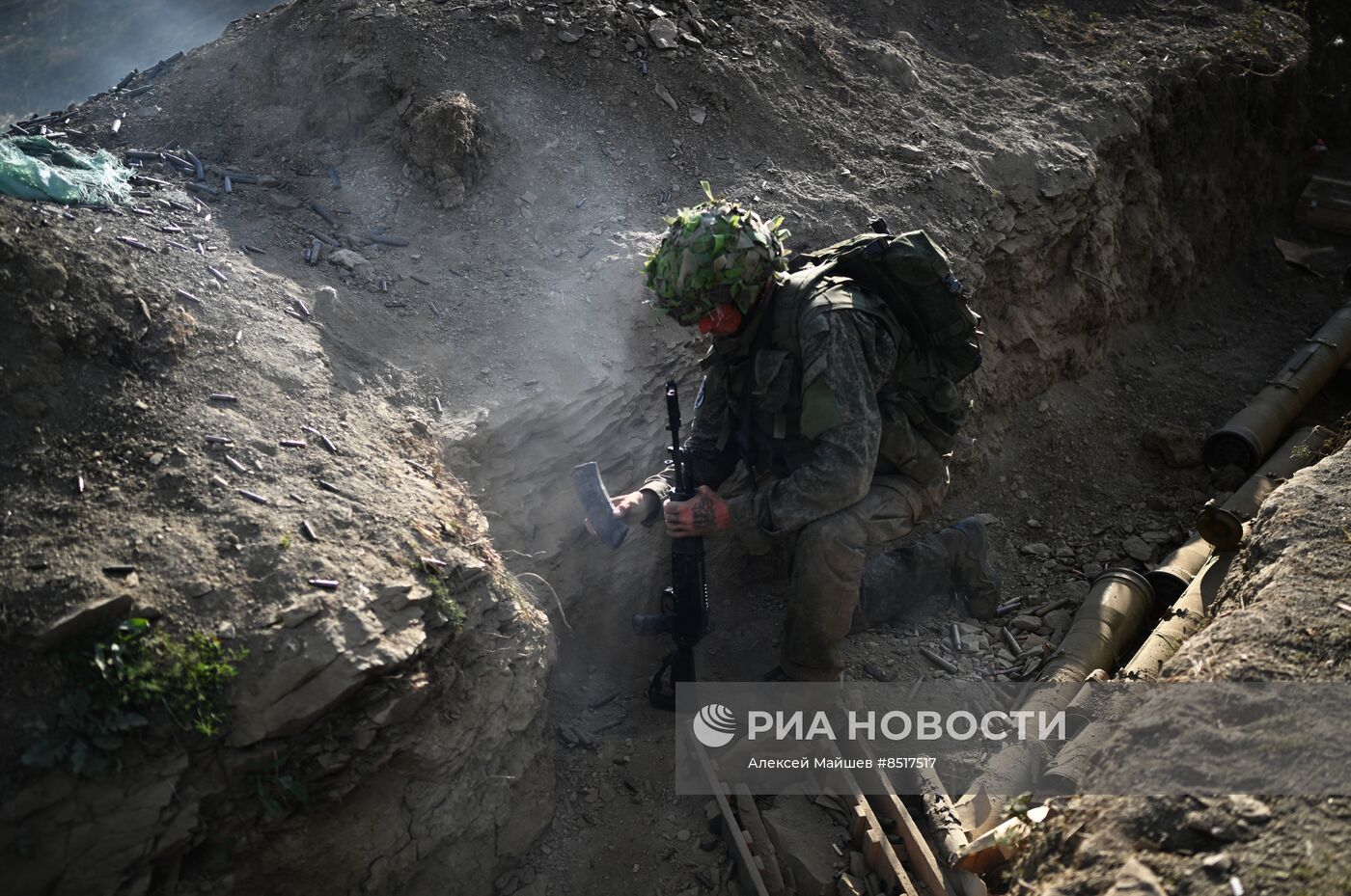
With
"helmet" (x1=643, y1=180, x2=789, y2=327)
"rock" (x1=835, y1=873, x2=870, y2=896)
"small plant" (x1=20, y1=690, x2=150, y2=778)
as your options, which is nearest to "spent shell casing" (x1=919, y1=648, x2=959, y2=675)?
"rock" (x1=835, y1=873, x2=870, y2=896)

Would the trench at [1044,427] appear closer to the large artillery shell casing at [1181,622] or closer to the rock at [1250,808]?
the large artillery shell casing at [1181,622]

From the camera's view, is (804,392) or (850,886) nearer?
(850,886)

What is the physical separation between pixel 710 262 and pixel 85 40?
43.1 ft

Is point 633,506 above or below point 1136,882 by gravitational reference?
above

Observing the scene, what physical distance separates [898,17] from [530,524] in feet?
19.5

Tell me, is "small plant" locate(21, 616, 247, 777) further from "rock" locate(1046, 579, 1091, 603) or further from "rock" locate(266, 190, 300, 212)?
"rock" locate(1046, 579, 1091, 603)

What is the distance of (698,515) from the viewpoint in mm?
4512

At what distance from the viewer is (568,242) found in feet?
19.6

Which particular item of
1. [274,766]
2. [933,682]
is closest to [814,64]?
[933,682]

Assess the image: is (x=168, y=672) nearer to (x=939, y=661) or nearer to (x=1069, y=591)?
(x=939, y=661)

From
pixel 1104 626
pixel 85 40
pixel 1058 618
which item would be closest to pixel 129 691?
pixel 1104 626

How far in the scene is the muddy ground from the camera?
12.2ft

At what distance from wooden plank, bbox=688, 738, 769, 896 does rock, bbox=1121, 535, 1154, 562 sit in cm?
330

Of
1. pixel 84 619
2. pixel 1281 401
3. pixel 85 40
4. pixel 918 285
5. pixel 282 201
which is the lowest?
pixel 1281 401
